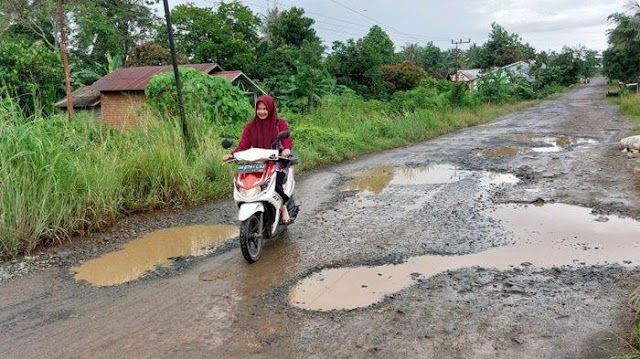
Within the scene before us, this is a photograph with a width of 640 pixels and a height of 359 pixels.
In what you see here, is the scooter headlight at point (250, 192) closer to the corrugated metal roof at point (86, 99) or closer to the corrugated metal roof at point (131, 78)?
the corrugated metal roof at point (131, 78)

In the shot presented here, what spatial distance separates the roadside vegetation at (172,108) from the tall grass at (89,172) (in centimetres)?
2

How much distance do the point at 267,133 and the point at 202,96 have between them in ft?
23.6

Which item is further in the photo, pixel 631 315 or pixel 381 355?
pixel 631 315

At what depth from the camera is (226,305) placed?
12.6 ft

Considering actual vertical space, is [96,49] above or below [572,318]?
above

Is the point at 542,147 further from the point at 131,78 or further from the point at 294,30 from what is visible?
the point at 294,30

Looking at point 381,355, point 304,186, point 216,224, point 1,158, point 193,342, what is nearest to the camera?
point 381,355

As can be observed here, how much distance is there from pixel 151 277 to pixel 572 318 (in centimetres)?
338

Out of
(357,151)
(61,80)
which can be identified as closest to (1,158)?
(357,151)

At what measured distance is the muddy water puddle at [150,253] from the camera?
4.62m

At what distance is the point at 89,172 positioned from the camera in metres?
5.95

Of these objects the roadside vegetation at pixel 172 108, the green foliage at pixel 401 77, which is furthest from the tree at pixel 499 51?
the green foliage at pixel 401 77

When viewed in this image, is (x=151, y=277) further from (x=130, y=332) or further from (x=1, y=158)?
(x=1, y=158)

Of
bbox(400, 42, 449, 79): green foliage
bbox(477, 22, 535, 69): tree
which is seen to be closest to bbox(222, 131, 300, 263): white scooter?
bbox(400, 42, 449, 79): green foliage
